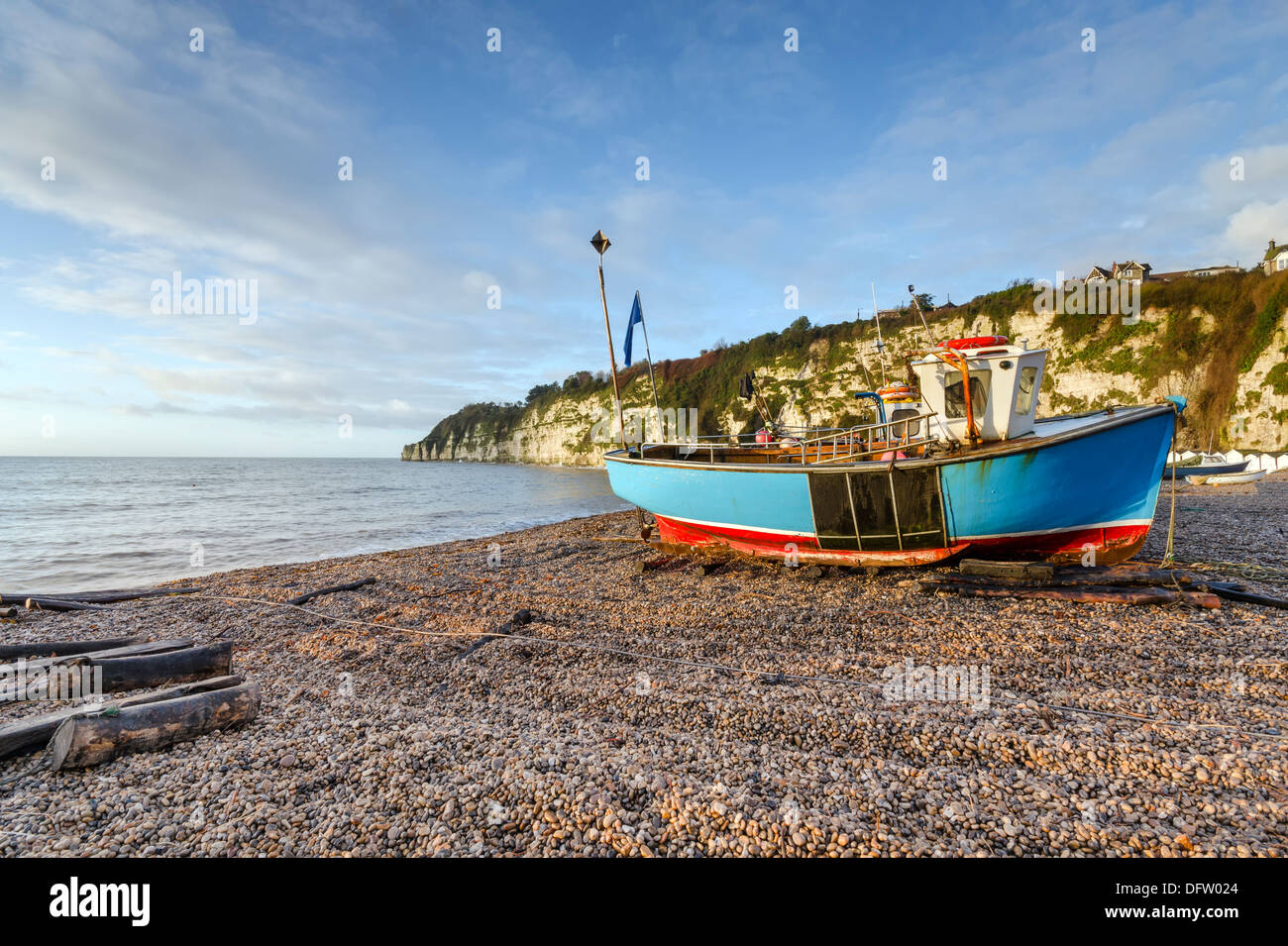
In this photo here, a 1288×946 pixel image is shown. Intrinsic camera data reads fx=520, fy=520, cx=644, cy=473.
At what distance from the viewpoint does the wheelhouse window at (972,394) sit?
976cm

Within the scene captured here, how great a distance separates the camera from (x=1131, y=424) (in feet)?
26.5

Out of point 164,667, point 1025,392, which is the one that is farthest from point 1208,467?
point 164,667

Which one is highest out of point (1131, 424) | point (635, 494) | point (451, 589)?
point (1131, 424)

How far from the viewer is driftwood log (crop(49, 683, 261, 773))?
12.4ft

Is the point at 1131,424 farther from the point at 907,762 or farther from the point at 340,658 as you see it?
the point at 340,658

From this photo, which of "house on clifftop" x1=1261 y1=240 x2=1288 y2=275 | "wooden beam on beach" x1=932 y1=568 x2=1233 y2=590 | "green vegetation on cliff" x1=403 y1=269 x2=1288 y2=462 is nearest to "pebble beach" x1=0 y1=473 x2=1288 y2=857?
"wooden beam on beach" x1=932 y1=568 x2=1233 y2=590

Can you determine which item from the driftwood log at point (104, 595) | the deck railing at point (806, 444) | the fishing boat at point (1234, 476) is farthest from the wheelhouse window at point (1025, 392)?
the fishing boat at point (1234, 476)

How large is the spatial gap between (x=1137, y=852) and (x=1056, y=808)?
0.40m

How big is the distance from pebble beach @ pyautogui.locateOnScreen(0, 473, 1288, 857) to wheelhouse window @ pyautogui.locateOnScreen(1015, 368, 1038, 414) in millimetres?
3941

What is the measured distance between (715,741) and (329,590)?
923 centimetres

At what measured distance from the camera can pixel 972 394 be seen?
9.82 metres

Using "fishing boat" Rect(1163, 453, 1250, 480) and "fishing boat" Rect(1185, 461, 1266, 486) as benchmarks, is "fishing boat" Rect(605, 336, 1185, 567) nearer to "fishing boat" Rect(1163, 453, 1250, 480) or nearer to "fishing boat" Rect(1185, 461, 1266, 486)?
"fishing boat" Rect(1163, 453, 1250, 480)

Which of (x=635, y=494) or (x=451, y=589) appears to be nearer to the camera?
(x=451, y=589)
